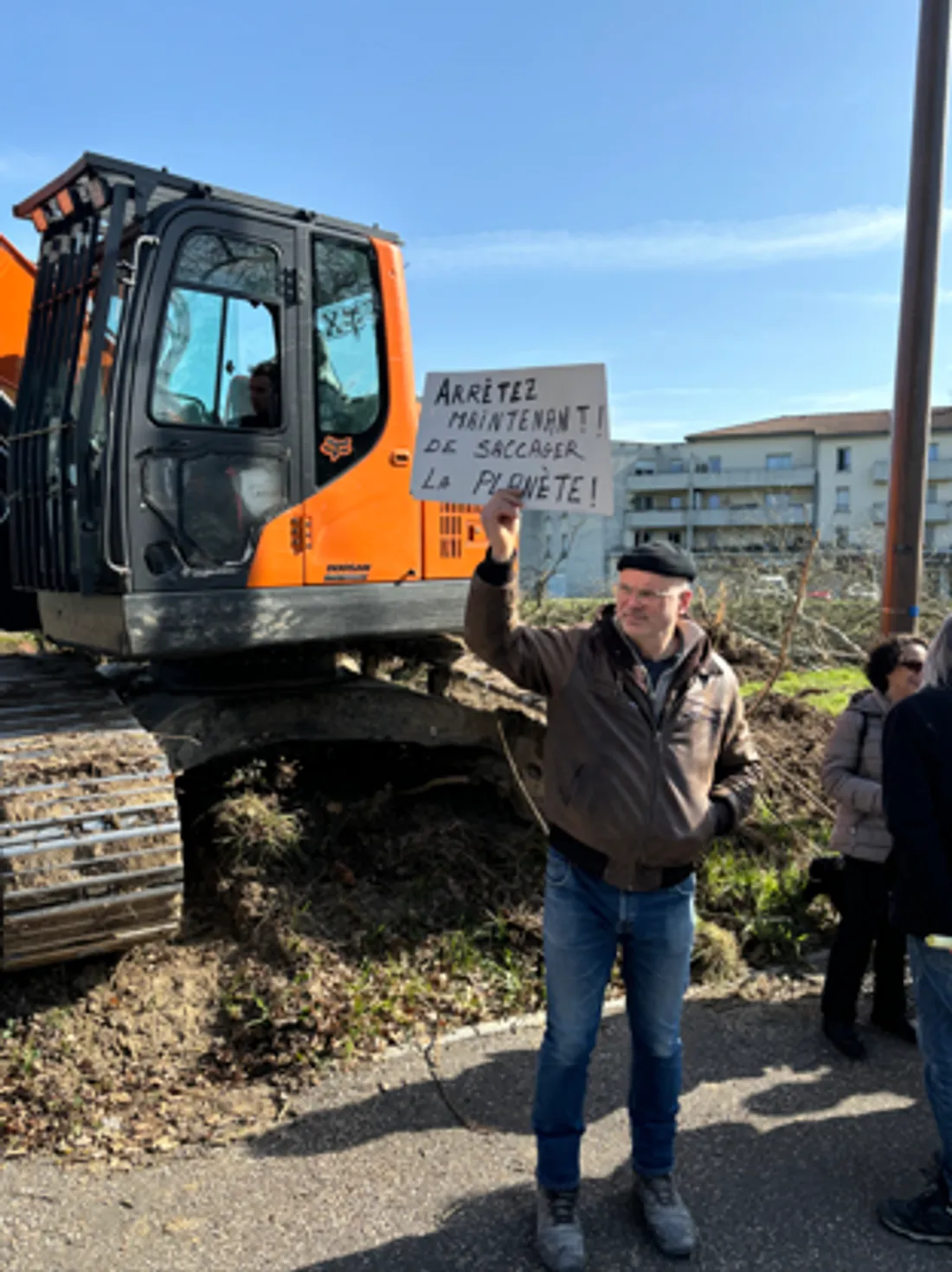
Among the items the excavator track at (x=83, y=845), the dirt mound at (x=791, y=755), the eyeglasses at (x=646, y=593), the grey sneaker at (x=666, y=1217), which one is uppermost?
the eyeglasses at (x=646, y=593)

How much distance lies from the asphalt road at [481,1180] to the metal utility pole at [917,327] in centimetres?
261

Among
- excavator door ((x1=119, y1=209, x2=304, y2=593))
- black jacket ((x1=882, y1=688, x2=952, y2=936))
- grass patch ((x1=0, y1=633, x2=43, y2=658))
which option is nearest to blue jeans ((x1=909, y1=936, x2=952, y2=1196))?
black jacket ((x1=882, y1=688, x2=952, y2=936))

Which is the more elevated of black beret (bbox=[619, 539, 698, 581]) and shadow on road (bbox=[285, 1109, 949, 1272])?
black beret (bbox=[619, 539, 698, 581])

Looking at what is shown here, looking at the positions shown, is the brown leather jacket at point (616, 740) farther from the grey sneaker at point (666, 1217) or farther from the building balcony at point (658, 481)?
the building balcony at point (658, 481)

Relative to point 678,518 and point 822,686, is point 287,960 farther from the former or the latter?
point 678,518

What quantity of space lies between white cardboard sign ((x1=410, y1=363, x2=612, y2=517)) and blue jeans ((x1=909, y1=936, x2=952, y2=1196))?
168 centimetres

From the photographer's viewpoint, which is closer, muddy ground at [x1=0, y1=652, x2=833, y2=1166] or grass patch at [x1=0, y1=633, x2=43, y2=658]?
muddy ground at [x1=0, y1=652, x2=833, y2=1166]

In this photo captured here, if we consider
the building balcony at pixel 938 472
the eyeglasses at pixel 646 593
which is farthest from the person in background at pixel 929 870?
the building balcony at pixel 938 472

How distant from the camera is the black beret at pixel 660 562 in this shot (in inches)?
118

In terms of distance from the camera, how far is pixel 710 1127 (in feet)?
12.3

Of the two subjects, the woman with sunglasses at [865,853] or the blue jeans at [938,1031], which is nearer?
the blue jeans at [938,1031]

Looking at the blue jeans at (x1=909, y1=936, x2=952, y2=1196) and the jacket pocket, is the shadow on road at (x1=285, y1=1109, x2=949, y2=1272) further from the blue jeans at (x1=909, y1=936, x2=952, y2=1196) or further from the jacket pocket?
the jacket pocket

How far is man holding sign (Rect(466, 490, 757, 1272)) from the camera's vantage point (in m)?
3.00

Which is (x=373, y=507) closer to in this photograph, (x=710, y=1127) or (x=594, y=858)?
(x=594, y=858)
